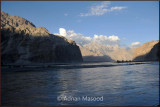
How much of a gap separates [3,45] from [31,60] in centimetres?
2657

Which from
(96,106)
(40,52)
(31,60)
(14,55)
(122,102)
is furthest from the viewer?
(40,52)

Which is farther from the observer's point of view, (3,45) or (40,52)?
(40,52)

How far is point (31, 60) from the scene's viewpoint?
164125mm

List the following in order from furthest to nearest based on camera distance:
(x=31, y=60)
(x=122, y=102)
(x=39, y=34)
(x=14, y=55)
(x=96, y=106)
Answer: (x=39, y=34) < (x=31, y=60) < (x=14, y=55) < (x=122, y=102) < (x=96, y=106)

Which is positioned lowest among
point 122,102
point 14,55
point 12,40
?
point 122,102

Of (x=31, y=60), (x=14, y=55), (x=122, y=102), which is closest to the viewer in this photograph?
(x=122, y=102)

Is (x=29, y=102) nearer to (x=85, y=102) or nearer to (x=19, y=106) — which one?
(x=19, y=106)

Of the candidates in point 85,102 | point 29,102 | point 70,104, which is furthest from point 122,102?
point 29,102

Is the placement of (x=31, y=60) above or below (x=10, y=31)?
below

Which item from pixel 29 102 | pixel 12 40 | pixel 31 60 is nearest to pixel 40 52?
pixel 31 60

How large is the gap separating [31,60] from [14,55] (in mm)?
16191

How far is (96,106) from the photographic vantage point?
39.3 ft

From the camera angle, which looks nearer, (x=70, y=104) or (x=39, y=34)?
(x=70, y=104)

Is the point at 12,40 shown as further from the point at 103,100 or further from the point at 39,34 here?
the point at 103,100
